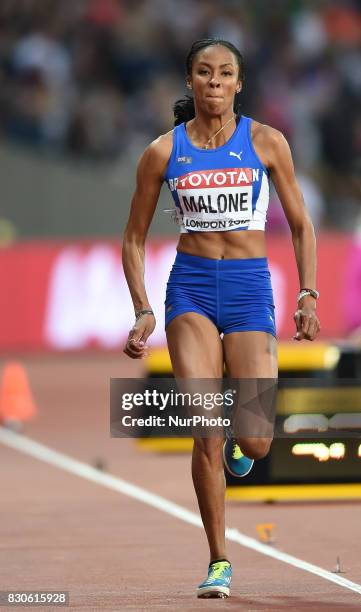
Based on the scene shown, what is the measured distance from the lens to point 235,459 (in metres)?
8.30

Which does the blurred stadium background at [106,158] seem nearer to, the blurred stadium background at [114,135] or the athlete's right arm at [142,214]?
the blurred stadium background at [114,135]

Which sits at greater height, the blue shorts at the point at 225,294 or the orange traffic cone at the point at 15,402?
the orange traffic cone at the point at 15,402

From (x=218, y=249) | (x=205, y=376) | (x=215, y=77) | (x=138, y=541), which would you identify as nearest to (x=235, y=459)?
(x=205, y=376)

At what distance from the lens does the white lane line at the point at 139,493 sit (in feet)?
28.5

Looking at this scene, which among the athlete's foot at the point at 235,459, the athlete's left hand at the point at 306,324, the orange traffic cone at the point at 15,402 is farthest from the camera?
the orange traffic cone at the point at 15,402

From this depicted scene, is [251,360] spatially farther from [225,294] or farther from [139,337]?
[139,337]

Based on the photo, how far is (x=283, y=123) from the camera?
26.6 meters

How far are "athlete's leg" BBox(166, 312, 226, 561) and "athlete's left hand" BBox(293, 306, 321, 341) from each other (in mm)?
416

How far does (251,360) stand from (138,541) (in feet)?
7.76

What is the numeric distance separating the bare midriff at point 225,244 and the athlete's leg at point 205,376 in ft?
0.97

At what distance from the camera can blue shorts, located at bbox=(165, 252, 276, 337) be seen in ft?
26.0

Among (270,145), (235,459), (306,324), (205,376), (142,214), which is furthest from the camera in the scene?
(235,459)

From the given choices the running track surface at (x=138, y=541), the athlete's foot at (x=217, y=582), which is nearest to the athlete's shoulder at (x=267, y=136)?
the athlete's foot at (x=217, y=582)

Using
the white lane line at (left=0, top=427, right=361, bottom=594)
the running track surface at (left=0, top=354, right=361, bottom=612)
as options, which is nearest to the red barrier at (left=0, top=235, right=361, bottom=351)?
the white lane line at (left=0, top=427, right=361, bottom=594)
